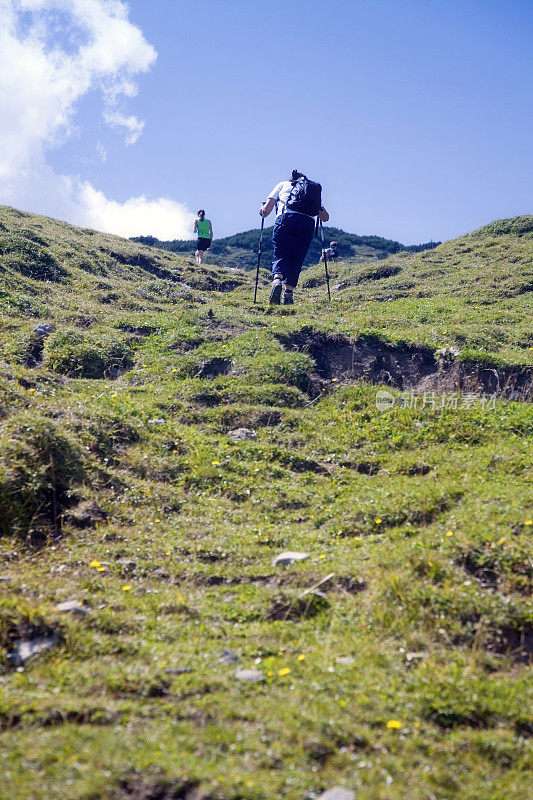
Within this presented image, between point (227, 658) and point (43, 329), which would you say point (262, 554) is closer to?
point (227, 658)

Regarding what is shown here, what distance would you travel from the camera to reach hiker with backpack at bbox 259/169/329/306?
15.3 metres

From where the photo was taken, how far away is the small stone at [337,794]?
10.7ft

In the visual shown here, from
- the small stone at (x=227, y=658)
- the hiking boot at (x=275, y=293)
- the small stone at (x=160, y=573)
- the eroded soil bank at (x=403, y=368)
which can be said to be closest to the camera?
the small stone at (x=227, y=658)

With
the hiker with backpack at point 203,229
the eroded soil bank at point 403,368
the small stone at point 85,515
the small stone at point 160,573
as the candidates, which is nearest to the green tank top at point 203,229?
the hiker with backpack at point 203,229

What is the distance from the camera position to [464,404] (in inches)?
368

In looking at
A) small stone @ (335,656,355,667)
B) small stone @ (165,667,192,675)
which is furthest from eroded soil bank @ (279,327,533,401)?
small stone @ (165,667,192,675)

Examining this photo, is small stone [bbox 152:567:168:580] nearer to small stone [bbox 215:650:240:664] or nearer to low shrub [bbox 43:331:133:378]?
small stone [bbox 215:650:240:664]

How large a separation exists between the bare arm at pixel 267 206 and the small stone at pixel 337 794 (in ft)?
46.7

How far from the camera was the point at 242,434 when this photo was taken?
912cm

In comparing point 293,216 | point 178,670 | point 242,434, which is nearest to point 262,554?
point 178,670

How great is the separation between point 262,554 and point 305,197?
1101 centimetres

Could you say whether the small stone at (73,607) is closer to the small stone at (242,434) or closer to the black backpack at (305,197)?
the small stone at (242,434)

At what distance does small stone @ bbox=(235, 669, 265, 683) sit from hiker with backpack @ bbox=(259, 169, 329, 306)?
12.4 meters

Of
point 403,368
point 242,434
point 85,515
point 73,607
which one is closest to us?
point 73,607
